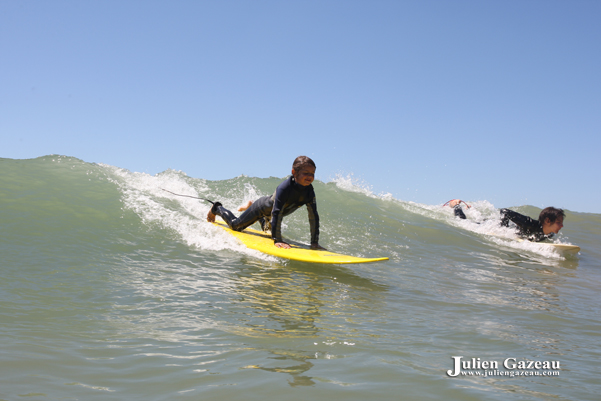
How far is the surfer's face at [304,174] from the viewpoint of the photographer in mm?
5694

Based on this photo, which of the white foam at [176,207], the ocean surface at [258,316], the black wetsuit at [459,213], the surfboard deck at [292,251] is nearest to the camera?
the ocean surface at [258,316]

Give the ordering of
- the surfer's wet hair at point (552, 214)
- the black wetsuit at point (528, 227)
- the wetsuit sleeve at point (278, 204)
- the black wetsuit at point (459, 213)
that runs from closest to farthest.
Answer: the wetsuit sleeve at point (278, 204)
the surfer's wet hair at point (552, 214)
the black wetsuit at point (528, 227)
the black wetsuit at point (459, 213)

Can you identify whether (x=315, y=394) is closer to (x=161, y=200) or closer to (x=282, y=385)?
(x=282, y=385)

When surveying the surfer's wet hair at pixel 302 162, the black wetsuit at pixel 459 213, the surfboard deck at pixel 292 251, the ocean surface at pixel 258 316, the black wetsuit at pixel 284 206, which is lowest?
the ocean surface at pixel 258 316

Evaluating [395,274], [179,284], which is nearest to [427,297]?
[395,274]

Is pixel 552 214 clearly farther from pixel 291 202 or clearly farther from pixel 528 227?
pixel 291 202

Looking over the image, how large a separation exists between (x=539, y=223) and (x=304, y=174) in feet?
22.6

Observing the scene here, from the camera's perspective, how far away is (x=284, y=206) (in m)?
6.04

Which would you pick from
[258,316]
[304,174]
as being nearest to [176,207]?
[304,174]

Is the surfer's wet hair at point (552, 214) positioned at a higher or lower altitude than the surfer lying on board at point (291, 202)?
higher

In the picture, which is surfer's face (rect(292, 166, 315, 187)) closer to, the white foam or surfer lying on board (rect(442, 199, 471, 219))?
the white foam

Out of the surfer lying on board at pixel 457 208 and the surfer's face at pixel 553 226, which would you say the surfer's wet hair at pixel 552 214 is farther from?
the surfer lying on board at pixel 457 208

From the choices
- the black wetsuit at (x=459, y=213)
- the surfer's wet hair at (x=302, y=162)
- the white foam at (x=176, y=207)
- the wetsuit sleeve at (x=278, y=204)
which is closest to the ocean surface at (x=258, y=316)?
the white foam at (x=176, y=207)

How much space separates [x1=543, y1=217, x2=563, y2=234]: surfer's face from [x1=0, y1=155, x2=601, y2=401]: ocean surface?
96 centimetres
